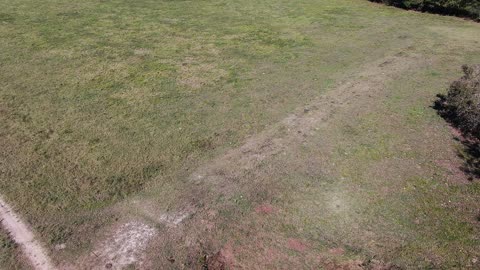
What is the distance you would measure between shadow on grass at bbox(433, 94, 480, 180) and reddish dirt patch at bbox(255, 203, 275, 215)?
329cm

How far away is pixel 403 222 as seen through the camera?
233 inches

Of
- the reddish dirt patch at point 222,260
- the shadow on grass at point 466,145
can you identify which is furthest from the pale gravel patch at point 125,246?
the shadow on grass at point 466,145

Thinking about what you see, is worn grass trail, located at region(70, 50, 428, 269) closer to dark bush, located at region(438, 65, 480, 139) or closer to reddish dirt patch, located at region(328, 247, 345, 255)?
reddish dirt patch, located at region(328, 247, 345, 255)

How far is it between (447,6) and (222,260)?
48.7 ft

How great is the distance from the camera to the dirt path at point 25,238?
518 cm

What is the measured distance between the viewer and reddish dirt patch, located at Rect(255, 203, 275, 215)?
6048mm

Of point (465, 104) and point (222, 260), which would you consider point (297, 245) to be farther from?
point (465, 104)

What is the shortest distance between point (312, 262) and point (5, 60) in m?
9.57

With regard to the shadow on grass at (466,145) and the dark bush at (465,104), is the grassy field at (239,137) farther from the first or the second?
the dark bush at (465,104)

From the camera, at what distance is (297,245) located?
5496 mm

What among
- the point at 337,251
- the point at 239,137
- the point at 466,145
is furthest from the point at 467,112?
the point at 337,251

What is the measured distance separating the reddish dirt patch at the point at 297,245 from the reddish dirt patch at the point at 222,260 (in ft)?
2.47

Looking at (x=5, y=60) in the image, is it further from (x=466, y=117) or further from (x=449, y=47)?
(x=449, y=47)

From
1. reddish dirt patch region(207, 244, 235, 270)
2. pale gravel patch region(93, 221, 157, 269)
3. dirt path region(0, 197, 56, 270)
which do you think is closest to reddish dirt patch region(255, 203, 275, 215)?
reddish dirt patch region(207, 244, 235, 270)
